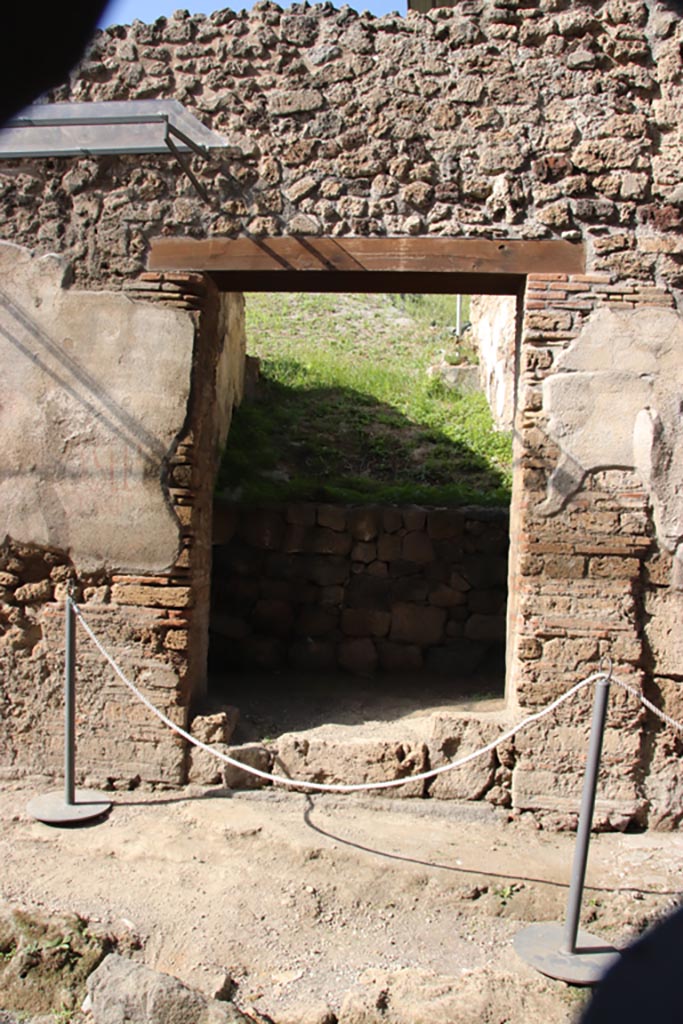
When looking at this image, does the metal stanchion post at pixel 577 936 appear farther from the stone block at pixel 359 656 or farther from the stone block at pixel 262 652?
the stone block at pixel 262 652

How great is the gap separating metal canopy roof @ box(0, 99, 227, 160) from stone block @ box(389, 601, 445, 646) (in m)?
3.60

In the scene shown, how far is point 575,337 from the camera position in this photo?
458cm

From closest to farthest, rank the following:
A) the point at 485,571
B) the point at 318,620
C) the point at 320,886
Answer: the point at 320,886, the point at 485,571, the point at 318,620

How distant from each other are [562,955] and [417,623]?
132 inches

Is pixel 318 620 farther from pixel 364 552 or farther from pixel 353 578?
pixel 364 552

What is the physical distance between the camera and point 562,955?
3416mm

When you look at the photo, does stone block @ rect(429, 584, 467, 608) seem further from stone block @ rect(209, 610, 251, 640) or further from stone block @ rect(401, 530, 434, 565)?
stone block @ rect(209, 610, 251, 640)

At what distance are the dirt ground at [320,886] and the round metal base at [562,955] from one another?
68 millimetres

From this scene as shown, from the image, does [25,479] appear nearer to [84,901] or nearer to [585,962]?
[84,901]

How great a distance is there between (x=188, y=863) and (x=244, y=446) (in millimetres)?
4126

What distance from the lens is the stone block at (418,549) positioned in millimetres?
6594

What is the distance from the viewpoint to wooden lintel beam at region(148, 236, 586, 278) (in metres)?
4.63

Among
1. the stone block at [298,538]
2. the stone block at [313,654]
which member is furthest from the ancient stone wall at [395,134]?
the stone block at [313,654]

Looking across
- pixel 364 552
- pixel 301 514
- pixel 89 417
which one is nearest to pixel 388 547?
pixel 364 552
